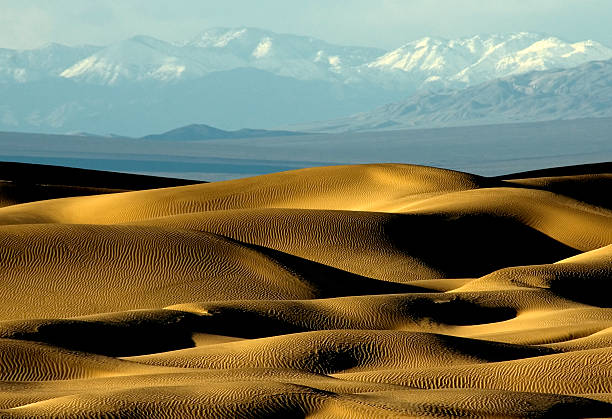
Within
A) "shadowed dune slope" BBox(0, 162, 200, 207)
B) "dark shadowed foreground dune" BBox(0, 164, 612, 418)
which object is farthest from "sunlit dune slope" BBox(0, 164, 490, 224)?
"shadowed dune slope" BBox(0, 162, 200, 207)

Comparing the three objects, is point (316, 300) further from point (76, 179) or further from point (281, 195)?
point (76, 179)

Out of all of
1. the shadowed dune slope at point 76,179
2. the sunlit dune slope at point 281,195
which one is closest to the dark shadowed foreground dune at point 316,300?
the sunlit dune slope at point 281,195

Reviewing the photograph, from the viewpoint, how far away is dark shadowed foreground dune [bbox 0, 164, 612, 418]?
7517 mm

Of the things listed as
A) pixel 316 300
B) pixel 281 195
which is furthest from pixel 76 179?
pixel 316 300

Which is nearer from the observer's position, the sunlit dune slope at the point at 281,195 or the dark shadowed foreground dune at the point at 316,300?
the dark shadowed foreground dune at the point at 316,300

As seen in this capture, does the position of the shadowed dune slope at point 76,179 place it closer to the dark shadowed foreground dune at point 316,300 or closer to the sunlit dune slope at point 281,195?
the dark shadowed foreground dune at point 316,300

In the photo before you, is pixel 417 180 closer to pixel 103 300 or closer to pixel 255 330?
pixel 103 300

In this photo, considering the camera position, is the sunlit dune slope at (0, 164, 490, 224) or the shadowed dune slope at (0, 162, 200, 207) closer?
the sunlit dune slope at (0, 164, 490, 224)

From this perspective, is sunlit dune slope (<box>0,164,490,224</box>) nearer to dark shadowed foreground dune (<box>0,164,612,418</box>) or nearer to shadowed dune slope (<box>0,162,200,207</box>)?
dark shadowed foreground dune (<box>0,164,612,418</box>)

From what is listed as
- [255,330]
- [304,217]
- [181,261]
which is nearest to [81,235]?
[181,261]

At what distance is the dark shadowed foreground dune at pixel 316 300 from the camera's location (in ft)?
24.7

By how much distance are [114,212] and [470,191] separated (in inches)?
281

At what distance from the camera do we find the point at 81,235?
17.2 meters

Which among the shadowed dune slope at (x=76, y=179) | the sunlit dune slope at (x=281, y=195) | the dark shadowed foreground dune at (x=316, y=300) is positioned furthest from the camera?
the shadowed dune slope at (x=76, y=179)
